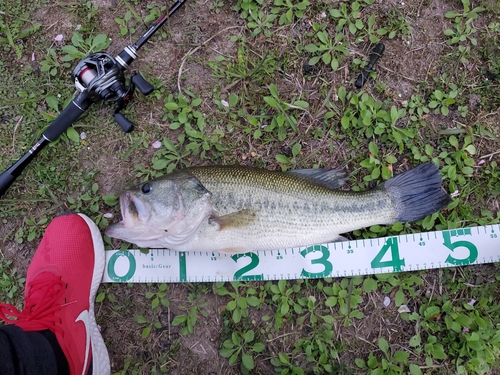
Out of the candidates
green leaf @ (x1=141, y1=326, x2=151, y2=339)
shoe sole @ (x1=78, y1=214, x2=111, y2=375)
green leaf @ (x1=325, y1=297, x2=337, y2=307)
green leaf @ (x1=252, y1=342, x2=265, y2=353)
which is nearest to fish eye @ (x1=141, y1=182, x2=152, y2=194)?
shoe sole @ (x1=78, y1=214, x2=111, y2=375)

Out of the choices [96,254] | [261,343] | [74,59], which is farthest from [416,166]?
[74,59]

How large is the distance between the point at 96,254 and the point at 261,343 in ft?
5.72

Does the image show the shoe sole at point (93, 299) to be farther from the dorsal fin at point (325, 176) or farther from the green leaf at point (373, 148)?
the green leaf at point (373, 148)

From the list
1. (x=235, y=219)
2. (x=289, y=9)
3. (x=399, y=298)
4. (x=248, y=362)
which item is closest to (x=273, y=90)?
(x=289, y=9)

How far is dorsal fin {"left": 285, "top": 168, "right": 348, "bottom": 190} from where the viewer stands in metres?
3.29

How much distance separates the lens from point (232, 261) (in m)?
3.42

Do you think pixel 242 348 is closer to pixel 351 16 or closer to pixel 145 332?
pixel 145 332

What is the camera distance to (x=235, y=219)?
3.00 m

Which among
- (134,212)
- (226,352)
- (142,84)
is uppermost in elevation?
(142,84)

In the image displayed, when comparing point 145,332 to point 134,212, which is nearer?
point 134,212

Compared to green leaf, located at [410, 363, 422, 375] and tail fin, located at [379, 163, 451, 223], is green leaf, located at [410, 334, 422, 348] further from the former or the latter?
tail fin, located at [379, 163, 451, 223]

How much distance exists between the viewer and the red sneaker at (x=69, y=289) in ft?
10.3

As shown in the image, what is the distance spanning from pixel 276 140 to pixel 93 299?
7.61 ft

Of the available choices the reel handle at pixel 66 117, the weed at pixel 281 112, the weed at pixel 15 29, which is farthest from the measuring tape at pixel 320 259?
the weed at pixel 15 29
